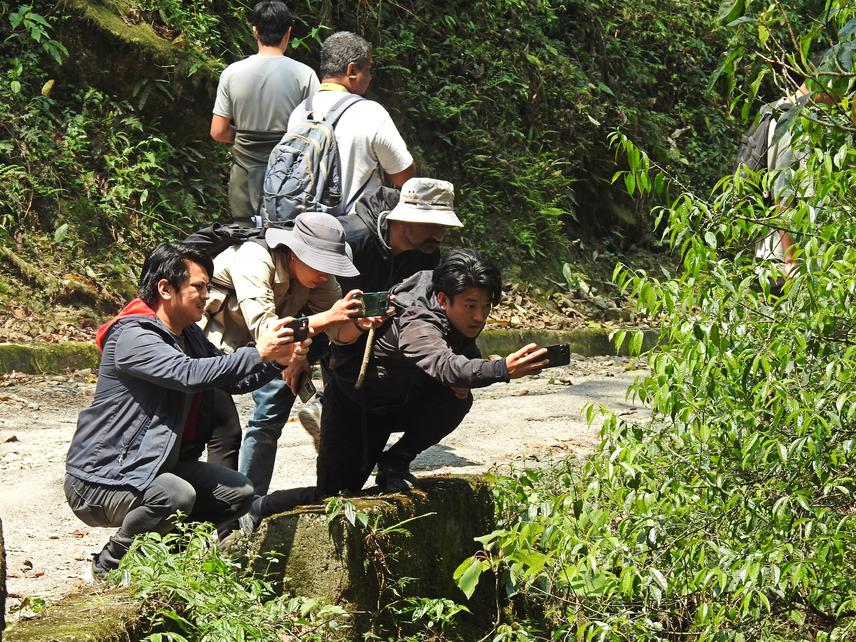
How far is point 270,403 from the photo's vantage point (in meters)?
5.28

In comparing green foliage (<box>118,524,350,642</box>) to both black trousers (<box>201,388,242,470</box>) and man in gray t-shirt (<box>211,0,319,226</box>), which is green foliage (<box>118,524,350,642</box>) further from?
man in gray t-shirt (<box>211,0,319,226</box>)

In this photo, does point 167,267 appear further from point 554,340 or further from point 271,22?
point 554,340

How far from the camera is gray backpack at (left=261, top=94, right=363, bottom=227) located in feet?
18.0

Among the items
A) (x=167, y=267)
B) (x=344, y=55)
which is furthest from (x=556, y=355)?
(x=344, y=55)

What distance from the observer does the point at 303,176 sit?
551cm

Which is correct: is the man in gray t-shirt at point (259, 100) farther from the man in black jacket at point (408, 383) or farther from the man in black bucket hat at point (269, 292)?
the man in black jacket at point (408, 383)

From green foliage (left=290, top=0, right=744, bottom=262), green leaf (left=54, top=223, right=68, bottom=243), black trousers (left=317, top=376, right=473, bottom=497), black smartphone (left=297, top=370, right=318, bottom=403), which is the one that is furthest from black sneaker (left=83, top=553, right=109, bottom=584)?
green foliage (left=290, top=0, right=744, bottom=262)

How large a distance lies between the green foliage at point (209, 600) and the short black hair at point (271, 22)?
142 inches

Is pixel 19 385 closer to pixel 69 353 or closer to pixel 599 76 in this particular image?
pixel 69 353

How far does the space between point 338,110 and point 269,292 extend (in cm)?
154

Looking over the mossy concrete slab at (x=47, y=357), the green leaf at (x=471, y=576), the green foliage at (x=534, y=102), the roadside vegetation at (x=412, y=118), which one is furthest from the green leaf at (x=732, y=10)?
the green foliage at (x=534, y=102)

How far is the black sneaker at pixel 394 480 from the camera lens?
470 centimetres

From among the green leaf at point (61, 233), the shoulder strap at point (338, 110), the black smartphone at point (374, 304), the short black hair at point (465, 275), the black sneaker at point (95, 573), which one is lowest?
the black sneaker at point (95, 573)

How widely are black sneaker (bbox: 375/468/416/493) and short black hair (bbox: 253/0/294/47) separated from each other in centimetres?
305
